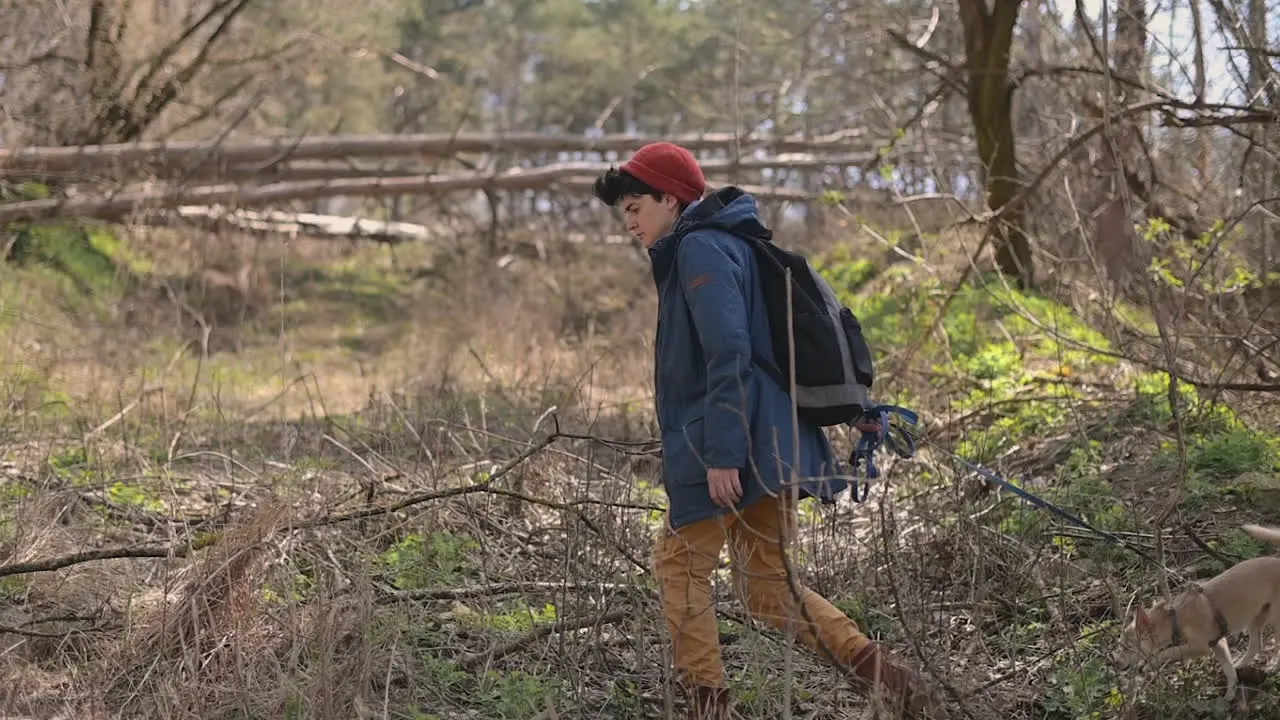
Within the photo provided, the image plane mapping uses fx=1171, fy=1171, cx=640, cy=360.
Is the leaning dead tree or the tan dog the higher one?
the leaning dead tree

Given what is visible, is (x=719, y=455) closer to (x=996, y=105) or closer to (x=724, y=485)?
(x=724, y=485)

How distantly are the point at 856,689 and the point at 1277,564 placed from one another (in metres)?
1.13

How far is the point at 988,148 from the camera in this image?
29.8ft

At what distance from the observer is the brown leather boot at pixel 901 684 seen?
3102mm

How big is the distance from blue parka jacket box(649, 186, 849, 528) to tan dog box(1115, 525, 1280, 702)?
887 mm

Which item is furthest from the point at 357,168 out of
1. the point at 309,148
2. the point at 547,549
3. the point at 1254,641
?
the point at 1254,641

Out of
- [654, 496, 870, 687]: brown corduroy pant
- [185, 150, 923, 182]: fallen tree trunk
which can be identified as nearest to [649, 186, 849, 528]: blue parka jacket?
[654, 496, 870, 687]: brown corduroy pant

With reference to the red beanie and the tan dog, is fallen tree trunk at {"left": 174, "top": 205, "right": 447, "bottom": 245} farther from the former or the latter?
the tan dog

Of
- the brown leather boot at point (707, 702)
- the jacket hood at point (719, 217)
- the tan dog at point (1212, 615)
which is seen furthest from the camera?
the jacket hood at point (719, 217)

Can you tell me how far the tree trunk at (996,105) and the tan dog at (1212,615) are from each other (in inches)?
229

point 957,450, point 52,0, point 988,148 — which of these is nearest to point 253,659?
point 957,450

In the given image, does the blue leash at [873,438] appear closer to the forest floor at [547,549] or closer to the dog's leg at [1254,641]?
the forest floor at [547,549]

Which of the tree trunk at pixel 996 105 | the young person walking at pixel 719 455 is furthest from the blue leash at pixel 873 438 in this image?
the tree trunk at pixel 996 105

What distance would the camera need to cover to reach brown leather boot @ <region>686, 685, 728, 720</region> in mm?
3152
